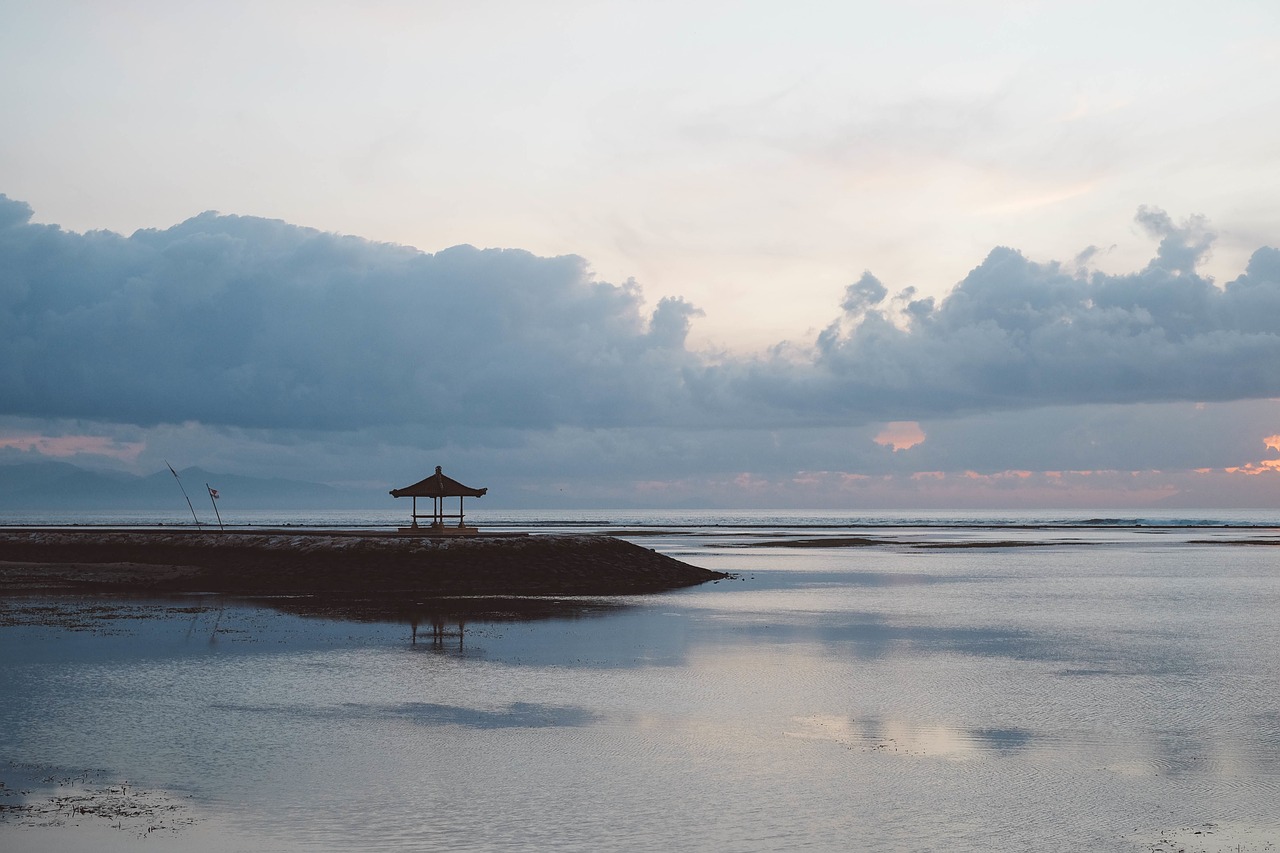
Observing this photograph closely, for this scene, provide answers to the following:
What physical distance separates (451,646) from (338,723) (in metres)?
11.6

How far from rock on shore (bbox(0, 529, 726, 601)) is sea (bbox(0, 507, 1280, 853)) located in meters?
13.2

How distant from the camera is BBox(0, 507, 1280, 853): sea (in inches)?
586

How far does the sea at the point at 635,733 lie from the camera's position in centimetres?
1489

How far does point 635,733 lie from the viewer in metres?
21.0

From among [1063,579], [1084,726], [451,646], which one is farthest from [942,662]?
[1063,579]

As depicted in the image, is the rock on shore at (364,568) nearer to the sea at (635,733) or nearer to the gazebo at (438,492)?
the gazebo at (438,492)

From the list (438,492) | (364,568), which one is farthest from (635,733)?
(438,492)

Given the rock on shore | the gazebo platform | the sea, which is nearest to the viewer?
the sea

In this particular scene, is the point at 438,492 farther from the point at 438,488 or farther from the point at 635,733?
the point at 635,733

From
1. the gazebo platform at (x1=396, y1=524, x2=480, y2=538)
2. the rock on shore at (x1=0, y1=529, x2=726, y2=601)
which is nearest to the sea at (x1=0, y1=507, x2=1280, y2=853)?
the rock on shore at (x1=0, y1=529, x2=726, y2=601)

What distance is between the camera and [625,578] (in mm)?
60312

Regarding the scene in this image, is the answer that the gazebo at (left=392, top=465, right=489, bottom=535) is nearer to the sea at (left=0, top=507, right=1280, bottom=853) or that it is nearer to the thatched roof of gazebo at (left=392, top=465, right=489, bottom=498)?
the thatched roof of gazebo at (left=392, top=465, right=489, bottom=498)

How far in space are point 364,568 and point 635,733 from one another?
37370 millimetres

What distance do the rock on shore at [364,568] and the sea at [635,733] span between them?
1323 cm
